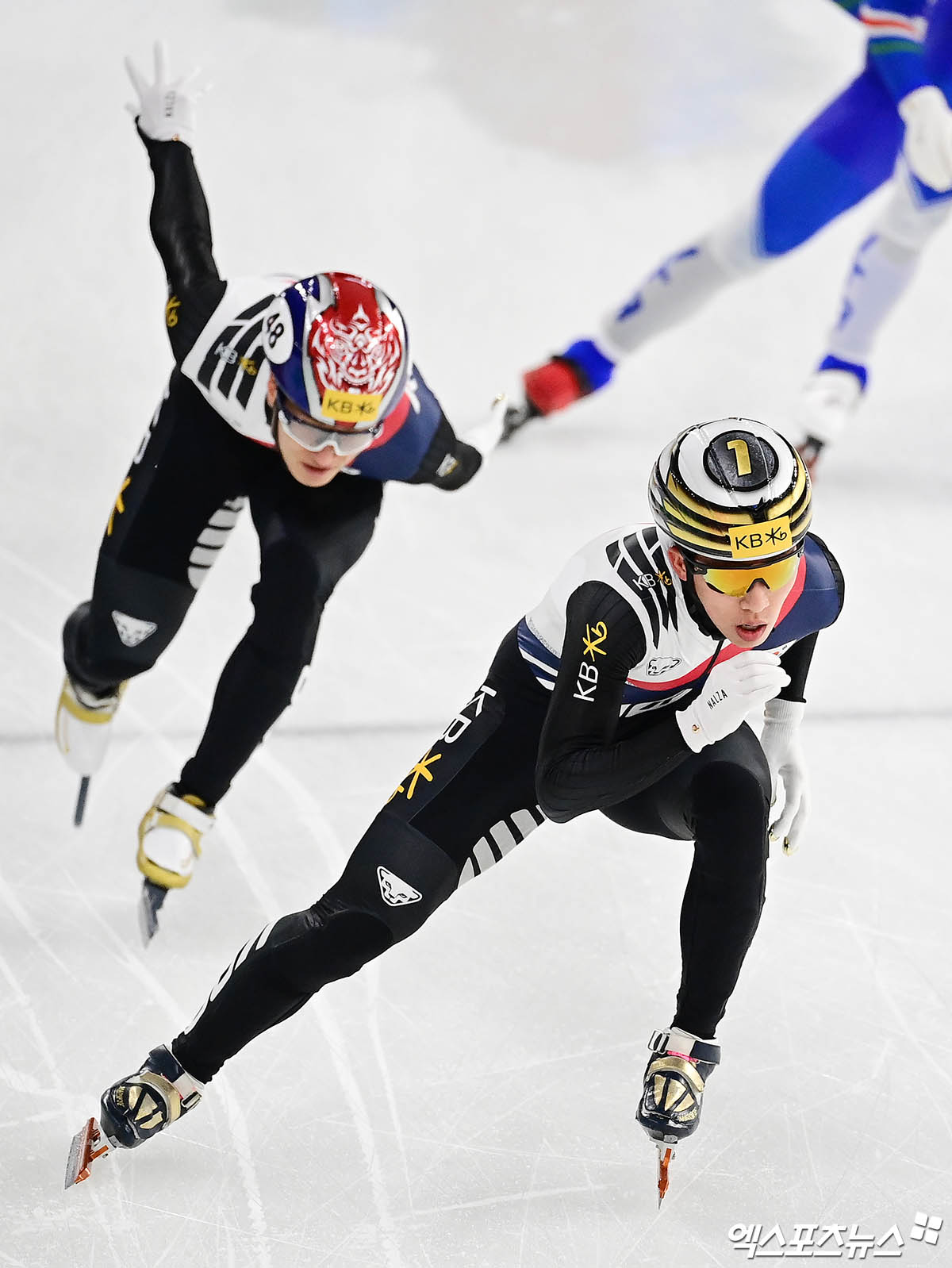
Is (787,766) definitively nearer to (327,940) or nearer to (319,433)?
(327,940)

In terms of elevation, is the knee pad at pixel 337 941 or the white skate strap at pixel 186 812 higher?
the knee pad at pixel 337 941

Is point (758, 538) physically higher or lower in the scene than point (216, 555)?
higher

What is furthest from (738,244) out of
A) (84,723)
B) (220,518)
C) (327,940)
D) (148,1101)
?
(148,1101)

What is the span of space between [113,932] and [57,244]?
347cm

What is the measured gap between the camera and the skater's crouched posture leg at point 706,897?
2895 millimetres

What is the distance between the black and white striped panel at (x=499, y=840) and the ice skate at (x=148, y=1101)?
61cm

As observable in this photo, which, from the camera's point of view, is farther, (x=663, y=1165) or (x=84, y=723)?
(x=84, y=723)

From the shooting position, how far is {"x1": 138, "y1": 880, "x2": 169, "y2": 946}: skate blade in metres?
3.61

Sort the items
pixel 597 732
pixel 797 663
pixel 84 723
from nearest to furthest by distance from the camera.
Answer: pixel 597 732 < pixel 797 663 < pixel 84 723

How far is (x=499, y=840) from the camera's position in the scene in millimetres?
3039

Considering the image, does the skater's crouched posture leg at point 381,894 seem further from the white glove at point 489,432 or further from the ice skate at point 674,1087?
the white glove at point 489,432

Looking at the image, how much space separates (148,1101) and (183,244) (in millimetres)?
1865

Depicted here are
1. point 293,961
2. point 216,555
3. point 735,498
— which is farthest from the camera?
point 216,555

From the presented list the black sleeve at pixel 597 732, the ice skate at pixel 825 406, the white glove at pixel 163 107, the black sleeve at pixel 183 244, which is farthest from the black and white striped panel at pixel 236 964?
the ice skate at pixel 825 406
